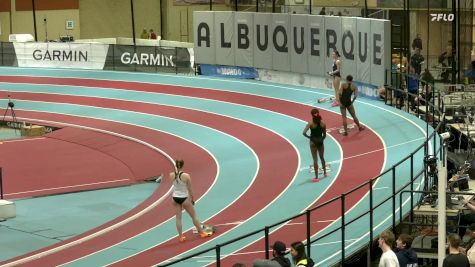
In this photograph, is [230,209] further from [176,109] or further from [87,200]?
[176,109]

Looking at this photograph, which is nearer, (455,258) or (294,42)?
(455,258)

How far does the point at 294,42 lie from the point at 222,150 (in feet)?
27.9

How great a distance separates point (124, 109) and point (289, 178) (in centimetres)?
1386

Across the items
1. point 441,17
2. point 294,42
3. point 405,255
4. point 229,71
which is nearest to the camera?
point 405,255

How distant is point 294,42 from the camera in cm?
3619

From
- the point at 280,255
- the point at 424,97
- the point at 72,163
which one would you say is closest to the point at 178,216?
the point at 280,255

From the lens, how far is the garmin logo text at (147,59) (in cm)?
4235

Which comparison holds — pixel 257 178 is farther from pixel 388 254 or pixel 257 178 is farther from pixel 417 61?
pixel 388 254

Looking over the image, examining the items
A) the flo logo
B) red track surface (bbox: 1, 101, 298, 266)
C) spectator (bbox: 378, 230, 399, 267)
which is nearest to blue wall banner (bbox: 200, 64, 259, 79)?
red track surface (bbox: 1, 101, 298, 266)

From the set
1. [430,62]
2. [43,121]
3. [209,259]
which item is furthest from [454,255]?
[430,62]

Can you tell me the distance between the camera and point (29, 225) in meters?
23.1

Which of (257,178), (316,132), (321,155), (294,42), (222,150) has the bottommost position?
(257,178)

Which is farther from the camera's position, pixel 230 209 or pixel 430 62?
pixel 430 62

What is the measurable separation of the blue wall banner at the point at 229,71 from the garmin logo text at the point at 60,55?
6.43 m
